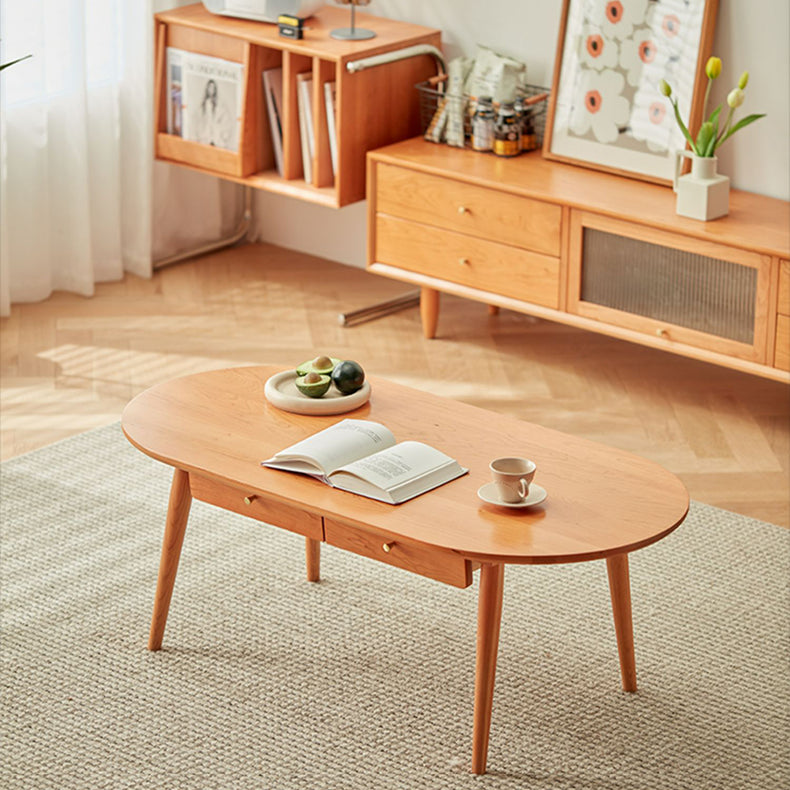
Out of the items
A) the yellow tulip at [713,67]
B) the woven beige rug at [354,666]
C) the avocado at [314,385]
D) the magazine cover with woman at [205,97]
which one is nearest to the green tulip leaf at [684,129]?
the yellow tulip at [713,67]

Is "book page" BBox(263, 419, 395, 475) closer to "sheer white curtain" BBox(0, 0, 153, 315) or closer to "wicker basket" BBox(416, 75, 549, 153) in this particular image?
"wicker basket" BBox(416, 75, 549, 153)

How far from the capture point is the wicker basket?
13.2ft

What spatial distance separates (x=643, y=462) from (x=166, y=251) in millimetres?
2818

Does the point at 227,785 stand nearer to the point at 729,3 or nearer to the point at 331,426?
the point at 331,426

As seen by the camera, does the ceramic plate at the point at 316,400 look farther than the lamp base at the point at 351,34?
No

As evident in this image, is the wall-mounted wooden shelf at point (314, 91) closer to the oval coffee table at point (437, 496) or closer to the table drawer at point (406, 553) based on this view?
the oval coffee table at point (437, 496)

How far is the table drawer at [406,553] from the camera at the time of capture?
7.02 feet

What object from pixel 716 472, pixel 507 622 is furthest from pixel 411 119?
pixel 507 622

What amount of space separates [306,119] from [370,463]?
207 centimetres

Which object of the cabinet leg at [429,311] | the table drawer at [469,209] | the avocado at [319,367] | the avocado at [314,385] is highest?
the table drawer at [469,209]

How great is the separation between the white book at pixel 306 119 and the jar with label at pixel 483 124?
498 millimetres

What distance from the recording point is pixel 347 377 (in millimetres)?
2549

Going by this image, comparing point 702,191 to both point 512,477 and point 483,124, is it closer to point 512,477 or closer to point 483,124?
point 483,124

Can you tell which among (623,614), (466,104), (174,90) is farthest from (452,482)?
(174,90)
